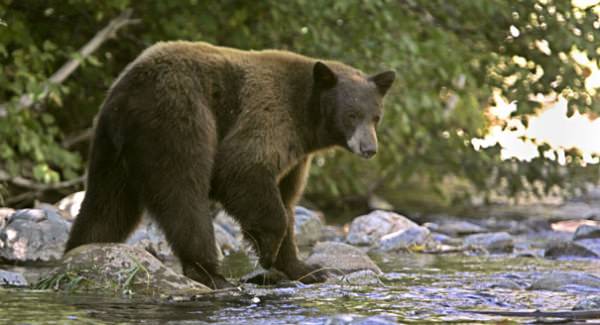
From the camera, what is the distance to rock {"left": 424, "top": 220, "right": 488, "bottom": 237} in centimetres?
1030

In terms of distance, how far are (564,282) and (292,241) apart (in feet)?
5.43

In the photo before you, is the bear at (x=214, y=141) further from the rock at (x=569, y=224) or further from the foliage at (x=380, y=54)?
the rock at (x=569, y=224)

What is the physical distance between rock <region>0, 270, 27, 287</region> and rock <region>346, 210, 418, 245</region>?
397 cm

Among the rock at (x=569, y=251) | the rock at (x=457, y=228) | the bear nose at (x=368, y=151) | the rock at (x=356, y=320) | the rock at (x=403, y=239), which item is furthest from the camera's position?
the rock at (x=457, y=228)

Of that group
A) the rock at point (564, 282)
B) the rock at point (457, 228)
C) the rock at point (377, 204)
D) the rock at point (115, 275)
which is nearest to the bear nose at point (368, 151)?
the rock at point (564, 282)

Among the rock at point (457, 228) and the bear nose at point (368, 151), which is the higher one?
the bear nose at point (368, 151)

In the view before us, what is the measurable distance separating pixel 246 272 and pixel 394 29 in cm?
437

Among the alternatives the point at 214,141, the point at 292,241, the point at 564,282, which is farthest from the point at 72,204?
the point at 564,282

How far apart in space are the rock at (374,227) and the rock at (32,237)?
2.84 m

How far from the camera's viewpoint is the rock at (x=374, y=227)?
29.4ft

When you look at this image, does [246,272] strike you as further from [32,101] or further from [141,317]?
[32,101]

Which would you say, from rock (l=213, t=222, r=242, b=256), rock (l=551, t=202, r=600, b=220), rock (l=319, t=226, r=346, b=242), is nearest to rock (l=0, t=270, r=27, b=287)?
rock (l=213, t=222, r=242, b=256)

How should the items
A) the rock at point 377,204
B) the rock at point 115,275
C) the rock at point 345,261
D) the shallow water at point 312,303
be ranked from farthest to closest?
the rock at point 377,204, the rock at point 345,261, the rock at point 115,275, the shallow water at point 312,303

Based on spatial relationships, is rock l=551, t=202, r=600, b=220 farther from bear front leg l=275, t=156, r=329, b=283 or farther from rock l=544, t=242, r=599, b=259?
bear front leg l=275, t=156, r=329, b=283
